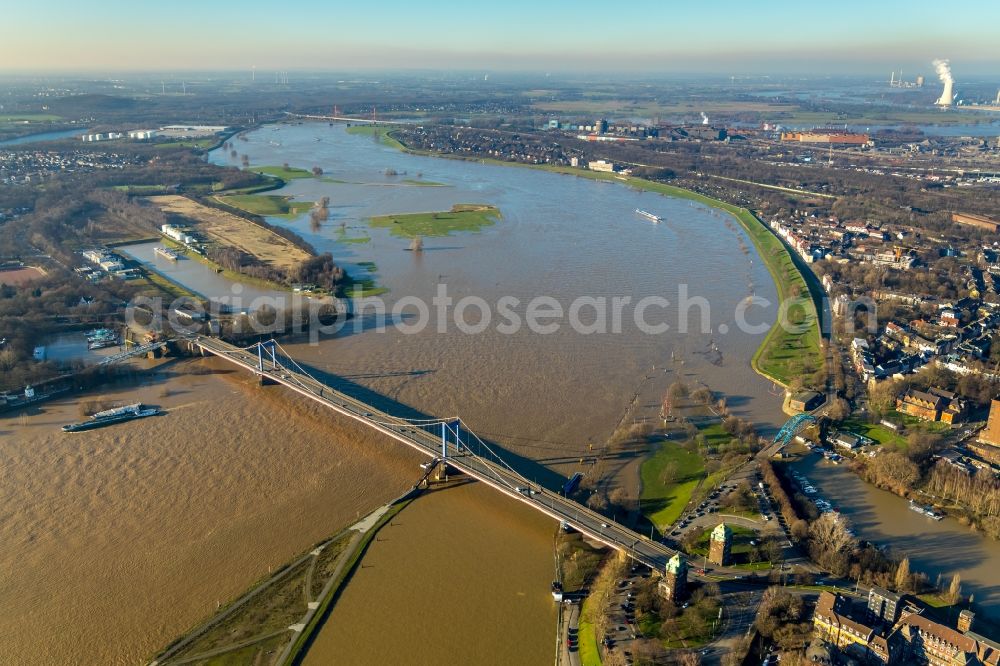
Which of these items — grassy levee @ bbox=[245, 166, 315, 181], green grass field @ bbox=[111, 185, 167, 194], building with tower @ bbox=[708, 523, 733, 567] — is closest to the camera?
building with tower @ bbox=[708, 523, 733, 567]

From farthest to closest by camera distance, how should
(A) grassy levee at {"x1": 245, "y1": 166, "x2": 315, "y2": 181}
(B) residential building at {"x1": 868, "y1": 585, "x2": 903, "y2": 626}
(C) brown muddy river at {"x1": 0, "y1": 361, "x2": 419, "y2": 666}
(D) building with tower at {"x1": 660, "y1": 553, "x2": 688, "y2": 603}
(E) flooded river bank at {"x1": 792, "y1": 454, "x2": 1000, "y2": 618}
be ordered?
(A) grassy levee at {"x1": 245, "y1": 166, "x2": 315, "y2": 181} < (E) flooded river bank at {"x1": 792, "y1": 454, "x2": 1000, "y2": 618} < (C) brown muddy river at {"x1": 0, "y1": 361, "x2": 419, "y2": 666} < (D) building with tower at {"x1": 660, "y1": 553, "x2": 688, "y2": 603} < (B) residential building at {"x1": 868, "y1": 585, "x2": 903, "y2": 626}

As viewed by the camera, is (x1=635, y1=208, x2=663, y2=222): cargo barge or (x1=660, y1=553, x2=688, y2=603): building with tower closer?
(x1=660, y1=553, x2=688, y2=603): building with tower

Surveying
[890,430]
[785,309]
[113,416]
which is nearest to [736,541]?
[890,430]

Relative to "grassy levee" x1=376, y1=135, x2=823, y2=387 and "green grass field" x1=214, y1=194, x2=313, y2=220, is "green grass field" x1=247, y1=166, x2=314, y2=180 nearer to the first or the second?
"green grass field" x1=214, y1=194, x2=313, y2=220

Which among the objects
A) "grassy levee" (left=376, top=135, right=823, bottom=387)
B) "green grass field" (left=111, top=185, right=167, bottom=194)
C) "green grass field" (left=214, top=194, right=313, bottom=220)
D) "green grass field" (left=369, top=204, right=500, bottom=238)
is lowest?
"grassy levee" (left=376, top=135, right=823, bottom=387)

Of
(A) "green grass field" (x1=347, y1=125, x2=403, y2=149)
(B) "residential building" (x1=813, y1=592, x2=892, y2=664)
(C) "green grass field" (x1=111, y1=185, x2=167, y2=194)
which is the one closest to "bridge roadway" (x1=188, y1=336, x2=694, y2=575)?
(B) "residential building" (x1=813, y1=592, x2=892, y2=664)

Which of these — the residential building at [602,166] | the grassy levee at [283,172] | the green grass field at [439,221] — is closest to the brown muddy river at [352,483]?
the green grass field at [439,221]

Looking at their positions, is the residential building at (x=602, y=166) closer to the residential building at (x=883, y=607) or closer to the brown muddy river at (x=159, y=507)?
the brown muddy river at (x=159, y=507)

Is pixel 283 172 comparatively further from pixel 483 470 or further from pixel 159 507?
pixel 483 470
